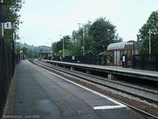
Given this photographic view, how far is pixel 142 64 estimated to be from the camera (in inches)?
1107

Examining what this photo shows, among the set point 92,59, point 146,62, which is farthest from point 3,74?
point 92,59

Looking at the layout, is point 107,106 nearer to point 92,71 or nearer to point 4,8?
point 4,8

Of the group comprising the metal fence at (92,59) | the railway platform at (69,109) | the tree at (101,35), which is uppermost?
the tree at (101,35)

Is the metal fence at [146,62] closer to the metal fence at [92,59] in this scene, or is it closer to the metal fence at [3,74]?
the metal fence at [92,59]

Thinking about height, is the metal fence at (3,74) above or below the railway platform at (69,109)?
above

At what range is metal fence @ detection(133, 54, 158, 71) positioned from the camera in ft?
83.3

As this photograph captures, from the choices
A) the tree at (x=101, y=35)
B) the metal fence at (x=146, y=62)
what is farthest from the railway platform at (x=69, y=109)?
the tree at (x=101, y=35)

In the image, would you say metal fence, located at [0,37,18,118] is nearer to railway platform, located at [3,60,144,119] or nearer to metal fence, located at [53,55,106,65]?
railway platform, located at [3,60,144,119]

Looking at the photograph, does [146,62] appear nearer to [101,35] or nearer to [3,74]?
[3,74]

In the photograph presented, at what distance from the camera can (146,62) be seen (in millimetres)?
27266

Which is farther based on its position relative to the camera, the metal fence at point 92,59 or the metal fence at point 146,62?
the metal fence at point 92,59

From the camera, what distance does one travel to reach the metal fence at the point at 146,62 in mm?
25403

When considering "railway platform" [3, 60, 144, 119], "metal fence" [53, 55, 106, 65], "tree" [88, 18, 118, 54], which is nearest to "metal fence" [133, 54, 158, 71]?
"metal fence" [53, 55, 106, 65]

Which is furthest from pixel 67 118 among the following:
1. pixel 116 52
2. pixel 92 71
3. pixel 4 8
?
pixel 116 52
